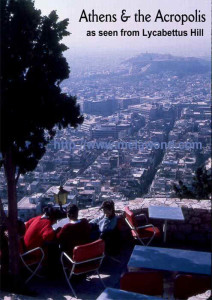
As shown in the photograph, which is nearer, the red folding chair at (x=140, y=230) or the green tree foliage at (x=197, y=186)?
the red folding chair at (x=140, y=230)

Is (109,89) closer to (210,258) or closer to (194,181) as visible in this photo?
(194,181)

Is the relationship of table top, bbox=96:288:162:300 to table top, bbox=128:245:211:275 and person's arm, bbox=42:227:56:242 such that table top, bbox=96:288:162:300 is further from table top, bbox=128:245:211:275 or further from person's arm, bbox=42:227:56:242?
person's arm, bbox=42:227:56:242

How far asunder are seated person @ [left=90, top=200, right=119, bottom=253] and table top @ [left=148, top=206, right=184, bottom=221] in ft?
2.22

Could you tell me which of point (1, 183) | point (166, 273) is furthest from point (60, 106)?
point (1, 183)

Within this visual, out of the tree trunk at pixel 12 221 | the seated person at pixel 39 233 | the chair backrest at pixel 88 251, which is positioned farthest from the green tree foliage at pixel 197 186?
the tree trunk at pixel 12 221

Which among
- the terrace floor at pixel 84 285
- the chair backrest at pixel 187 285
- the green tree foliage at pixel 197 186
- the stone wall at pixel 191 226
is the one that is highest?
the chair backrest at pixel 187 285

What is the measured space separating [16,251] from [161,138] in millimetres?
12975

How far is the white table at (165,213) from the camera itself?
5016 mm

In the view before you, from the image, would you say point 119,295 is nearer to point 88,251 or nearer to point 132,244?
point 88,251

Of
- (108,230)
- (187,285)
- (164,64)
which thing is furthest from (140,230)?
(164,64)

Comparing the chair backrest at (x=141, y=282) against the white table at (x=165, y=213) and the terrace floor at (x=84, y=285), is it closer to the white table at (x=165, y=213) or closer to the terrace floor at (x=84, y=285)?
the terrace floor at (x=84, y=285)

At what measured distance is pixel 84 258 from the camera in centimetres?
383

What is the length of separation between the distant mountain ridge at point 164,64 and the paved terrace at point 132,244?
21.6 meters

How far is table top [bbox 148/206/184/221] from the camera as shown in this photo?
5.02 m
